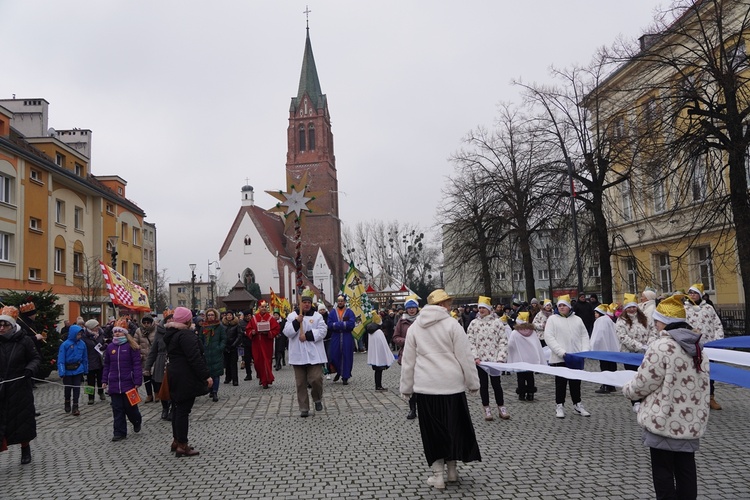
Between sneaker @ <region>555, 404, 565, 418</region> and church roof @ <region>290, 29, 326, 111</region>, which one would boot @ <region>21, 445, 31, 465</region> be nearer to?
sneaker @ <region>555, 404, 565, 418</region>

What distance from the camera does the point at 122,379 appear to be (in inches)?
363

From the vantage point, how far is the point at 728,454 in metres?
6.86

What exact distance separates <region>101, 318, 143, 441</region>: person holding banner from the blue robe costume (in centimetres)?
607

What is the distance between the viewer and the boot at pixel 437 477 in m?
5.86

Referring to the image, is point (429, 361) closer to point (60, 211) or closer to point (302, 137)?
point (60, 211)

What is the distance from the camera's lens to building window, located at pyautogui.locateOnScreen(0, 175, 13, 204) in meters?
28.5

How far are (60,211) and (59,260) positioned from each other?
2.78m

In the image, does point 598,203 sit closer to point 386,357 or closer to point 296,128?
point 386,357

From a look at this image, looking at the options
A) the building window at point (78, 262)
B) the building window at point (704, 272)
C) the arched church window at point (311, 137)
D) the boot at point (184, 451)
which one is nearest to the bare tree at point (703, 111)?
the building window at point (704, 272)

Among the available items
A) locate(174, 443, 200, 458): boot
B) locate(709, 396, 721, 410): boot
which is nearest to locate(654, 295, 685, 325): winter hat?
locate(174, 443, 200, 458): boot

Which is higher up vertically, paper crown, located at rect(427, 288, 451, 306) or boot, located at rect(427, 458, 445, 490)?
paper crown, located at rect(427, 288, 451, 306)

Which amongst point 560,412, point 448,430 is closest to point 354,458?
point 448,430

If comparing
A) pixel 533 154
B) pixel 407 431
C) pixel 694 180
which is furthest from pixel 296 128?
pixel 407 431

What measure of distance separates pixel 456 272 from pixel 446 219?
129 inches
